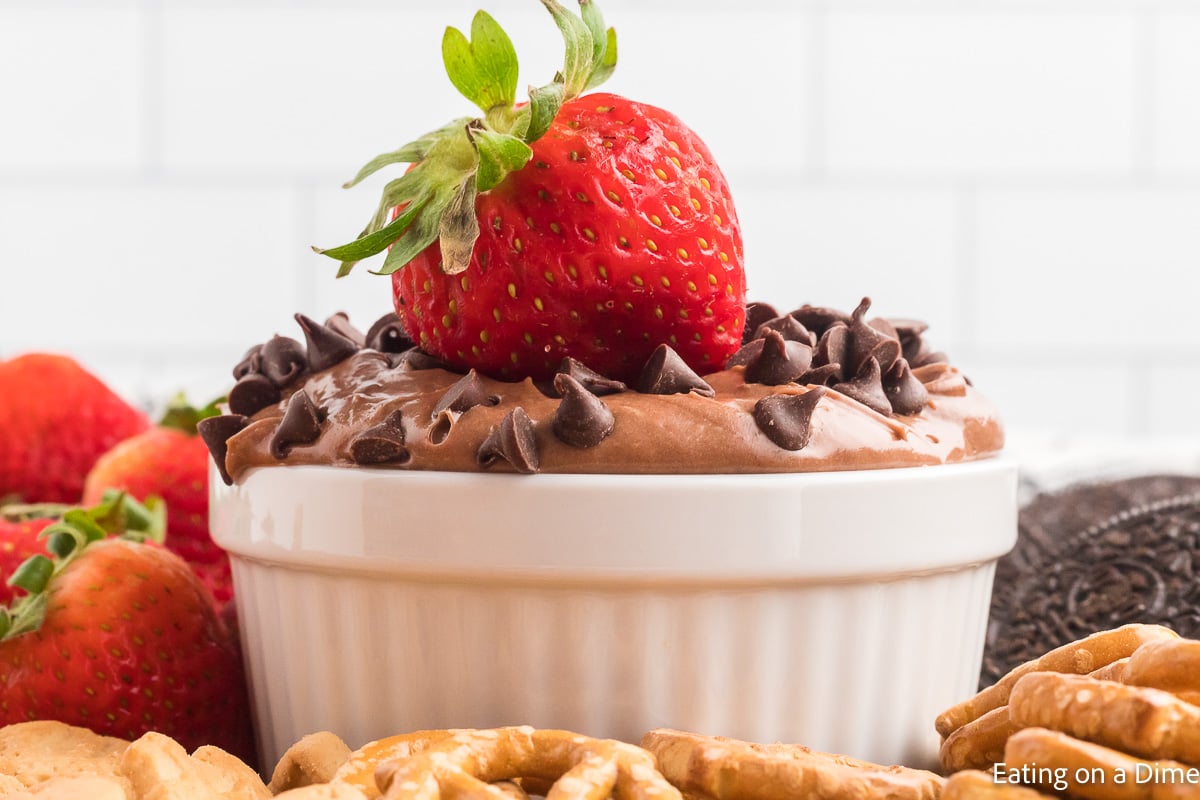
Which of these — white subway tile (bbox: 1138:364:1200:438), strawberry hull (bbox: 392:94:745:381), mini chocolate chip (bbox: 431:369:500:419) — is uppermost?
strawberry hull (bbox: 392:94:745:381)

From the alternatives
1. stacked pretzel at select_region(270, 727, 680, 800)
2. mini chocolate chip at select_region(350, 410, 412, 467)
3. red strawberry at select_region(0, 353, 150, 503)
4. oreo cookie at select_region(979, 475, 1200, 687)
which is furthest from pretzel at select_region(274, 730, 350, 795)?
red strawberry at select_region(0, 353, 150, 503)

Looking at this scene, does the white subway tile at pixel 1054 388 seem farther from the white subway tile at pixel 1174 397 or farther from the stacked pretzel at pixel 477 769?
the stacked pretzel at pixel 477 769

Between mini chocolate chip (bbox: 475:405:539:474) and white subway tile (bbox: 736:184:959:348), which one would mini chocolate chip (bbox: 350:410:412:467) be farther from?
white subway tile (bbox: 736:184:959:348)

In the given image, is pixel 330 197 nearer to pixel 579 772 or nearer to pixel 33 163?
pixel 33 163

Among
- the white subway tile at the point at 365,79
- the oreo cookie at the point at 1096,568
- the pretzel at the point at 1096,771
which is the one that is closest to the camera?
the pretzel at the point at 1096,771

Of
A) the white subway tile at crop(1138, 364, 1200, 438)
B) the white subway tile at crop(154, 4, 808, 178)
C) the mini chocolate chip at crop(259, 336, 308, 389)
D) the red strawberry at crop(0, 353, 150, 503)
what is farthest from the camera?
the white subway tile at crop(1138, 364, 1200, 438)

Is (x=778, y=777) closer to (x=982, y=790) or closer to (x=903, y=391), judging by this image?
(x=982, y=790)

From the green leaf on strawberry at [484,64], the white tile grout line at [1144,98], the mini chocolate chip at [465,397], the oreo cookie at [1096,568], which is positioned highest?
the white tile grout line at [1144,98]

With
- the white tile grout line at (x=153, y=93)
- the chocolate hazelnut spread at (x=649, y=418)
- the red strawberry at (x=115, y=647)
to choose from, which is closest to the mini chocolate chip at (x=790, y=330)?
the chocolate hazelnut spread at (x=649, y=418)
